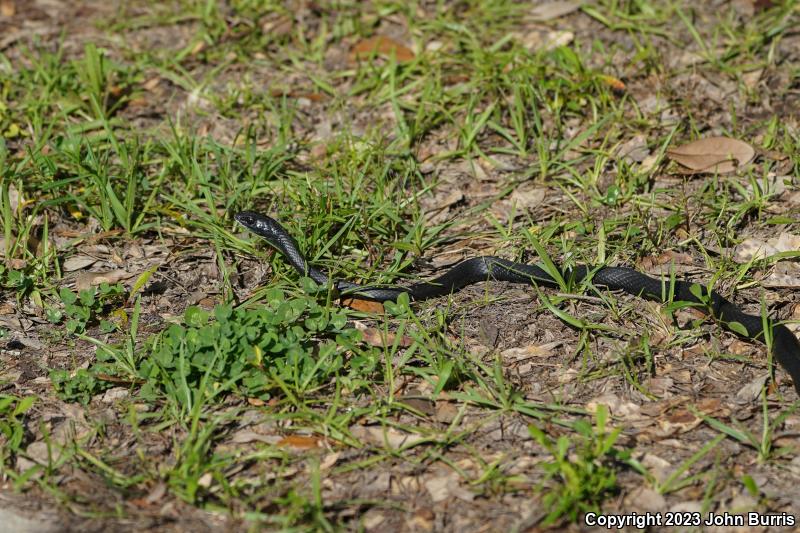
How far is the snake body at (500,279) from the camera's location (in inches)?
185

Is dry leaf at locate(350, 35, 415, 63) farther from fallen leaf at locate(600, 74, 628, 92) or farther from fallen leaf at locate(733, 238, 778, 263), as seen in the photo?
fallen leaf at locate(733, 238, 778, 263)

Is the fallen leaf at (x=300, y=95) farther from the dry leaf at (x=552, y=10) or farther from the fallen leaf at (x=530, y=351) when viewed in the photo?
the fallen leaf at (x=530, y=351)

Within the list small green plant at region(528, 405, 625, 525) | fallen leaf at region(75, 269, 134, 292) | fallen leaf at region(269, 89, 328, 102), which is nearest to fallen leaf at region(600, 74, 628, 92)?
fallen leaf at region(269, 89, 328, 102)

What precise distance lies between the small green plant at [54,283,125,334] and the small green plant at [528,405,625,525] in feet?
7.98

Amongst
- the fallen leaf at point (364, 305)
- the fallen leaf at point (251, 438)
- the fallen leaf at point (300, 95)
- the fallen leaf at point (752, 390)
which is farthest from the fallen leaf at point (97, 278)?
the fallen leaf at point (752, 390)

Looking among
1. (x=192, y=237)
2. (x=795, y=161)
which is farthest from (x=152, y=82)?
(x=795, y=161)

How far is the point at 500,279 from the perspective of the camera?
512 centimetres

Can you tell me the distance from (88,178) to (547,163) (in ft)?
9.71

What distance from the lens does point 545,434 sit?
157 inches

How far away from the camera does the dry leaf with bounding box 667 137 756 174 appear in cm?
575

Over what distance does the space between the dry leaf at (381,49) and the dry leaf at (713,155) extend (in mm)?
2149

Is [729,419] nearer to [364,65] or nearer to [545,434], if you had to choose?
[545,434]

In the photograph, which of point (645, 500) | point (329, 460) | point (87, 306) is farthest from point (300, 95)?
point (645, 500)

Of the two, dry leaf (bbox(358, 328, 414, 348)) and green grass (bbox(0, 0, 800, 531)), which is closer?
green grass (bbox(0, 0, 800, 531))
